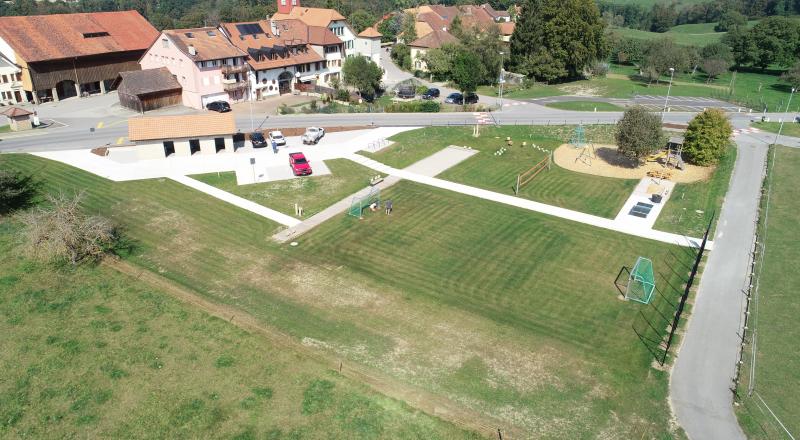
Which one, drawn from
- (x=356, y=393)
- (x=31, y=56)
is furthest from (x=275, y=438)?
(x=31, y=56)

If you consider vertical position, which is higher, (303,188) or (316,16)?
(316,16)

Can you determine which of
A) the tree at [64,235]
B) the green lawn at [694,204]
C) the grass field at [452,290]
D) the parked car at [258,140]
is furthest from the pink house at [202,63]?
the green lawn at [694,204]

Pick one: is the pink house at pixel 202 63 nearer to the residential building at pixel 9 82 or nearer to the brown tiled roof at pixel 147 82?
the brown tiled roof at pixel 147 82

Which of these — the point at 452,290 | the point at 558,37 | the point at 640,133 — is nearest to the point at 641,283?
the point at 452,290

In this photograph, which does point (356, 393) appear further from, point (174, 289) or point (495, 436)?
point (174, 289)

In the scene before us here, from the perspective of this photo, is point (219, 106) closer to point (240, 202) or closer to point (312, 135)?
point (312, 135)

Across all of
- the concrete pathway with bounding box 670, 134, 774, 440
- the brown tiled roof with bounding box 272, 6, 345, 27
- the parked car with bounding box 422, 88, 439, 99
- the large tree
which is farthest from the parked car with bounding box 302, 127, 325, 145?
the large tree
